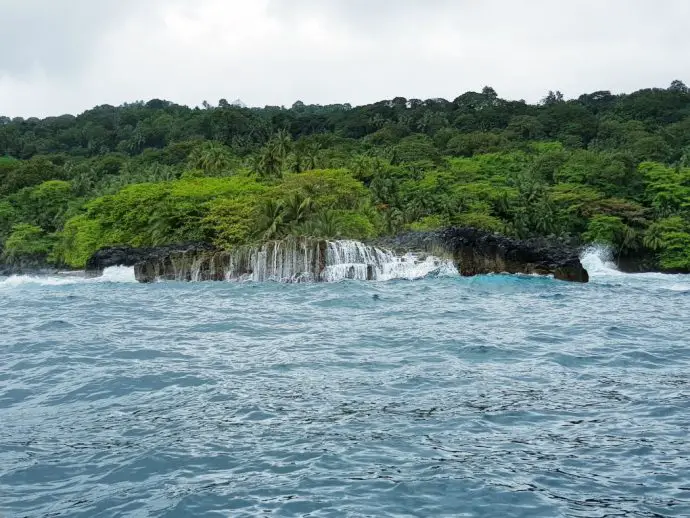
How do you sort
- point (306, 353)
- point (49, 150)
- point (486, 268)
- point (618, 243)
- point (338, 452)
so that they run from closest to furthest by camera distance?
1. point (338, 452)
2. point (306, 353)
3. point (486, 268)
4. point (618, 243)
5. point (49, 150)

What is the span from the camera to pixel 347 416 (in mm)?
12453

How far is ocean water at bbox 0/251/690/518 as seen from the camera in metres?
9.09

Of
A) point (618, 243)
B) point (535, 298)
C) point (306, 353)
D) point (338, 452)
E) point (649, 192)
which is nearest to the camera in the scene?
point (338, 452)

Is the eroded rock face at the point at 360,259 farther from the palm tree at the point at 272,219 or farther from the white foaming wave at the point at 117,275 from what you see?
the palm tree at the point at 272,219

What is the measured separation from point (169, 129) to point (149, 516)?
5542 inches

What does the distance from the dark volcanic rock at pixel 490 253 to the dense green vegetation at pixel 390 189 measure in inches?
371

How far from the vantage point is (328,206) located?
6262 cm

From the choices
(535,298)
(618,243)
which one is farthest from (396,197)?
(535,298)

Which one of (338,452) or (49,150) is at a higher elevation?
(49,150)

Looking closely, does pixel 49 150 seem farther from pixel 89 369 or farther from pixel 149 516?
pixel 149 516

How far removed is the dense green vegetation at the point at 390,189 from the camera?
62.9 metres

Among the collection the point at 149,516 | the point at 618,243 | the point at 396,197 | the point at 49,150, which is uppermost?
the point at 49,150

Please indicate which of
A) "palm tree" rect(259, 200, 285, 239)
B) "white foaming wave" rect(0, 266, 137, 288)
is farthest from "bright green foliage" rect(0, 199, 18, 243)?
"palm tree" rect(259, 200, 285, 239)

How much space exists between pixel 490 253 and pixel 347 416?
3699cm
